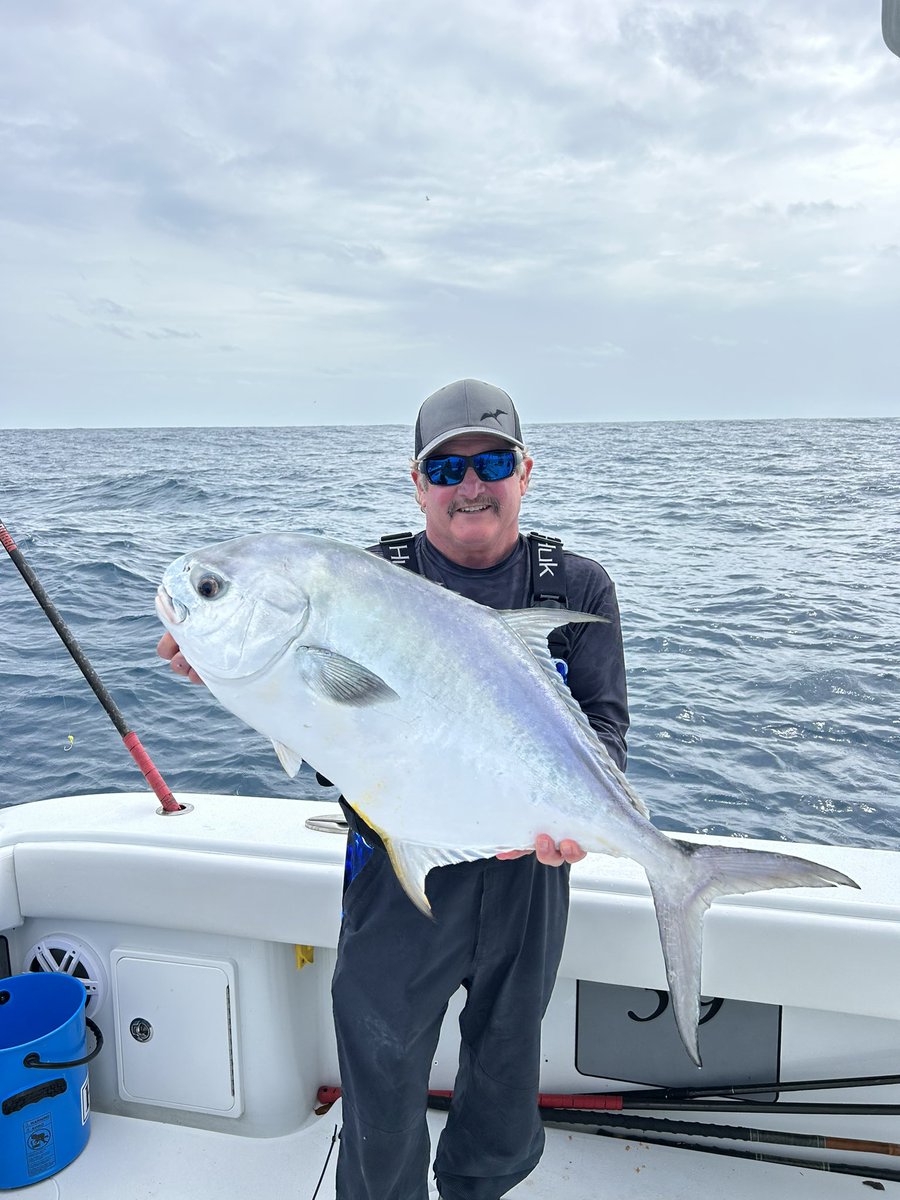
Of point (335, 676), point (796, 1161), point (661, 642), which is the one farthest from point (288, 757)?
point (661, 642)

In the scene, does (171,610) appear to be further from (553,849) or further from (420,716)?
(553,849)

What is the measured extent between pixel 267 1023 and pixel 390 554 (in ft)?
5.39

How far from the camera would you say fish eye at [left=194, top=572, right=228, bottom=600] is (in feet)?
5.22

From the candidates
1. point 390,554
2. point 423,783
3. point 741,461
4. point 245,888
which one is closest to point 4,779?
point 245,888

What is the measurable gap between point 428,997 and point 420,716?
31.9 inches

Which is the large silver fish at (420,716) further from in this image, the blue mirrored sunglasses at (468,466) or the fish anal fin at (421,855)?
the blue mirrored sunglasses at (468,466)

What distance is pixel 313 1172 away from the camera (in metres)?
2.74

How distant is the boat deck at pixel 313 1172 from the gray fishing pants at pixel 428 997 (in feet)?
2.22

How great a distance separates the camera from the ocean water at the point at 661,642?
5.91 meters

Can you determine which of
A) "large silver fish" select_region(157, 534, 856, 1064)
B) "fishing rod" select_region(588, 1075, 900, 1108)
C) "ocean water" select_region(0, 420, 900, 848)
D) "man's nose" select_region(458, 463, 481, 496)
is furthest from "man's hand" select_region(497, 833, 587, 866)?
"ocean water" select_region(0, 420, 900, 848)

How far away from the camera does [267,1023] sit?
9.34ft

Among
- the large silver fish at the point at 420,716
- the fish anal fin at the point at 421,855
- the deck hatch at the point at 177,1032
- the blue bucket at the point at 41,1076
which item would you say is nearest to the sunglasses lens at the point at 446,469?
the large silver fish at the point at 420,716

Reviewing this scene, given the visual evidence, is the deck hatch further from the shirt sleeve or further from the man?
the shirt sleeve

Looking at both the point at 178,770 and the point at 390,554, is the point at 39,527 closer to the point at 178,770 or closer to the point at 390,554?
the point at 178,770
